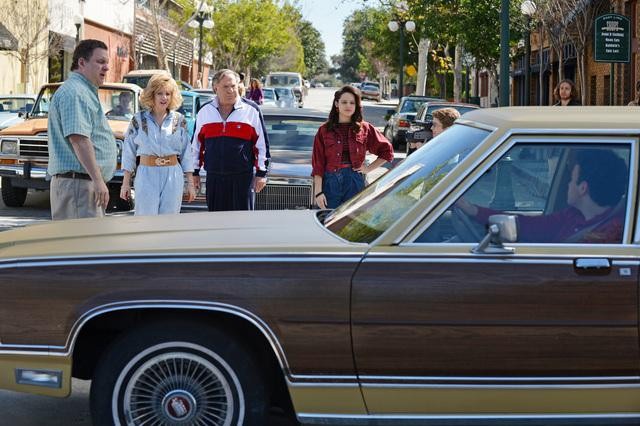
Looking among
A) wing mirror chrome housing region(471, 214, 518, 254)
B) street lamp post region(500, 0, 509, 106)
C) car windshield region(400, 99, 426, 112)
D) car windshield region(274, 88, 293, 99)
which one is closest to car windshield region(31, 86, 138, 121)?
street lamp post region(500, 0, 509, 106)

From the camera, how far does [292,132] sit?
12.4m

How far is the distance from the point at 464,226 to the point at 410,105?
1126 inches

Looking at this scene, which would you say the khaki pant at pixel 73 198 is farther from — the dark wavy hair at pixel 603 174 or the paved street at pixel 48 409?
the dark wavy hair at pixel 603 174

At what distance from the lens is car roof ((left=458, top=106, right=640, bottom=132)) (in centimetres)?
488

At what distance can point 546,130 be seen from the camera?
15.9 feet

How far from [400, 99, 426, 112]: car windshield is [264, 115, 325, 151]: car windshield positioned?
20327 millimetres

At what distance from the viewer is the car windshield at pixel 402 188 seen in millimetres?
4914

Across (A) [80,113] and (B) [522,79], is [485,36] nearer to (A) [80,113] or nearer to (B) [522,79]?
(B) [522,79]

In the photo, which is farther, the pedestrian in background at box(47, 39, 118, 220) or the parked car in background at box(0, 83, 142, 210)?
the parked car in background at box(0, 83, 142, 210)

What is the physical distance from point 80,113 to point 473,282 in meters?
3.56

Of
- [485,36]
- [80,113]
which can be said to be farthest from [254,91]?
[80,113]

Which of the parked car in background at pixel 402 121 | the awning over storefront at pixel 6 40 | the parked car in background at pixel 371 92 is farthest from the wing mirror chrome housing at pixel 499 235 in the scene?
the parked car in background at pixel 371 92

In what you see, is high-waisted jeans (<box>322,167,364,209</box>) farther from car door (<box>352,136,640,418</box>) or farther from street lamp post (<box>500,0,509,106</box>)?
street lamp post (<box>500,0,509,106</box>)

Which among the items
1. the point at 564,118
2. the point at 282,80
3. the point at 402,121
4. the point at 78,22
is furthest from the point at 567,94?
the point at 282,80
